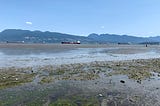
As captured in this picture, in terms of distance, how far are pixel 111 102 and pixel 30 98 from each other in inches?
226

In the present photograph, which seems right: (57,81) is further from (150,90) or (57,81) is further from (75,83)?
(150,90)

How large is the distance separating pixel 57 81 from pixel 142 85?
27.3 ft

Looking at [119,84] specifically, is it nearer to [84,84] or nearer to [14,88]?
[84,84]

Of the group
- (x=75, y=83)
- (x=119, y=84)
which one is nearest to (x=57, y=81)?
(x=75, y=83)

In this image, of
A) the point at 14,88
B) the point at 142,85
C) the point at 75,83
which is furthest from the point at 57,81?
the point at 142,85

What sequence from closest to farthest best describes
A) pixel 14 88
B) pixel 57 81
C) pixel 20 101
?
1. pixel 20 101
2. pixel 14 88
3. pixel 57 81

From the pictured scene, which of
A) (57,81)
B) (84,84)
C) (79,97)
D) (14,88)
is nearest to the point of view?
(79,97)

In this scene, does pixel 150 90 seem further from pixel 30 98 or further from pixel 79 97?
pixel 30 98

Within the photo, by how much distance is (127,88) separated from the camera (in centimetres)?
1997

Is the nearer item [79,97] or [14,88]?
[79,97]

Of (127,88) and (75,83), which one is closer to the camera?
(127,88)

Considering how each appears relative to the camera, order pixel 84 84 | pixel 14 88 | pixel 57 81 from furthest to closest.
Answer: pixel 57 81 → pixel 84 84 → pixel 14 88

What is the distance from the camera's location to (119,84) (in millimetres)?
21641

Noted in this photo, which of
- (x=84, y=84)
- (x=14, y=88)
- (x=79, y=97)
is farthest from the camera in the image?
(x=84, y=84)
